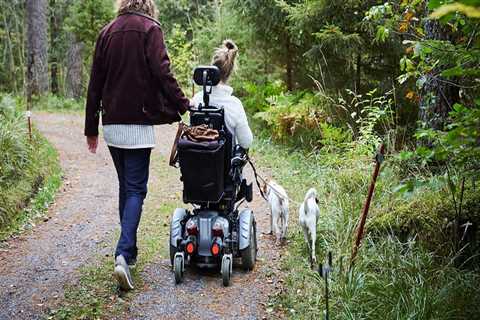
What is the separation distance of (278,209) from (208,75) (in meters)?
1.70

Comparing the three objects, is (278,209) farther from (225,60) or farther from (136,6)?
(136,6)

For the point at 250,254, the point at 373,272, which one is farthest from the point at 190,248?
the point at 373,272

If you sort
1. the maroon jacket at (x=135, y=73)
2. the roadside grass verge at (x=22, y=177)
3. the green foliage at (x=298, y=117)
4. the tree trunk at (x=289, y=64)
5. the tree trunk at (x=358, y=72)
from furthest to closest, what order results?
the tree trunk at (x=289, y=64)
the green foliage at (x=298, y=117)
the tree trunk at (x=358, y=72)
the roadside grass verge at (x=22, y=177)
the maroon jacket at (x=135, y=73)

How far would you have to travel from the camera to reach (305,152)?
9.35m

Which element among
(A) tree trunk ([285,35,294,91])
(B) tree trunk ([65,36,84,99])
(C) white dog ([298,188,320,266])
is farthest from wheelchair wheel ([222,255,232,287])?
(B) tree trunk ([65,36,84,99])

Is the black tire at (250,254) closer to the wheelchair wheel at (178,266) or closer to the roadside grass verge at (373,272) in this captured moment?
the roadside grass verge at (373,272)

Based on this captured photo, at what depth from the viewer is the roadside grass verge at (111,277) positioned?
163 inches

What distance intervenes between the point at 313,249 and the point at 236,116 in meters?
1.33

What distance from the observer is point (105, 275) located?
4.80m

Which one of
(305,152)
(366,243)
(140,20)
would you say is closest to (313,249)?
(366,243)

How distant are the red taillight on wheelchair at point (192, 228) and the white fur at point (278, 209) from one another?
1.26 meters

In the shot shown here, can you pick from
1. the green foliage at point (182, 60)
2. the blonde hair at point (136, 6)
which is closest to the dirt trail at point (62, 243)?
the blonde hair at point (136, 6)

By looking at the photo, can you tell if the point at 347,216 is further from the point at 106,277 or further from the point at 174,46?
the point at 174,46

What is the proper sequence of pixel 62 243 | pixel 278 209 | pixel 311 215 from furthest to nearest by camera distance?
pixel 62 243, pixel 278 209, pixel 311 215
